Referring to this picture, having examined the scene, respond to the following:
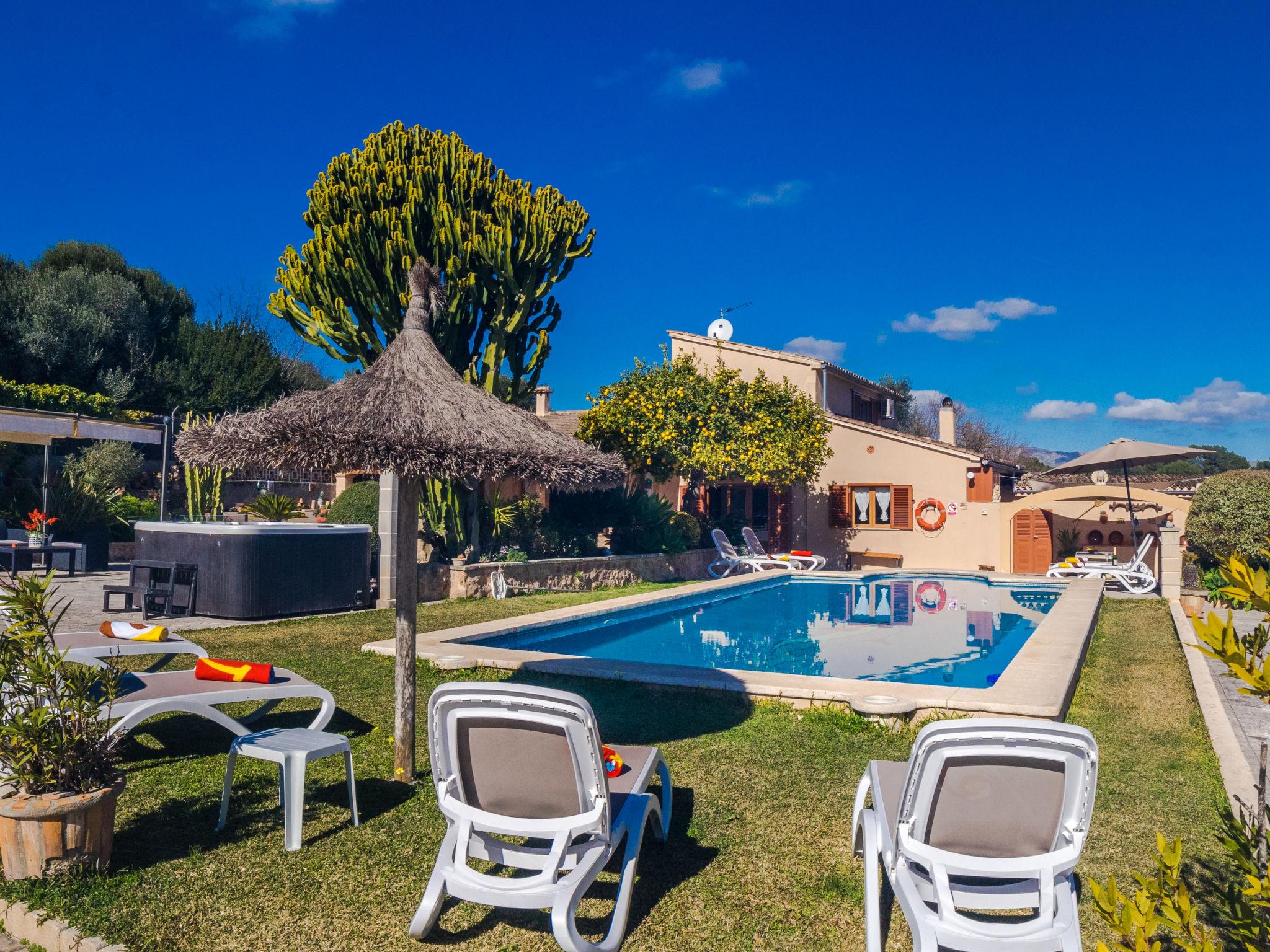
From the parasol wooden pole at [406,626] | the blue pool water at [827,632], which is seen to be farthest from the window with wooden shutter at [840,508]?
the parasol wooden pole at [406,626]

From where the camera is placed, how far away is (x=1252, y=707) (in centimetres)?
738

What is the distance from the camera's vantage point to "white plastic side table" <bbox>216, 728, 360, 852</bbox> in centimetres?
414

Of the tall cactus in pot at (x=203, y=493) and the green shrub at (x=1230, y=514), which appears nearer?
the green shrub at (x=1230, y=514)

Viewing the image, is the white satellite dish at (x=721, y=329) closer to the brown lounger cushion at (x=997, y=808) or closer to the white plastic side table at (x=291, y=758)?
the white plastic side table at (x=291, y=758)

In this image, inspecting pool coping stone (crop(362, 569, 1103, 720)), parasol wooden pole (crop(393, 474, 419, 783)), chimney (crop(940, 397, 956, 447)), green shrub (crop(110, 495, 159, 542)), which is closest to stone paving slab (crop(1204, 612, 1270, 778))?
pool coping stone (crop(362, 569, 1103, 720))

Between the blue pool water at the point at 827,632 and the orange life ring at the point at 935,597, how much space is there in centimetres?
5

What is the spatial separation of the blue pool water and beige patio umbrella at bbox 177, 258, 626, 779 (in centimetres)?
446

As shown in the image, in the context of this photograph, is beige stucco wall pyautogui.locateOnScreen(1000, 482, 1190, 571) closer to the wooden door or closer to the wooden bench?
the wooden door

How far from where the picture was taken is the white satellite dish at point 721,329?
1102 inches

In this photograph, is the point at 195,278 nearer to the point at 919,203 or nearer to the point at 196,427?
the point at 919,203

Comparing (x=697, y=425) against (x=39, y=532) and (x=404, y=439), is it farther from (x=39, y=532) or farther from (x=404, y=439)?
(x=404, y=439)

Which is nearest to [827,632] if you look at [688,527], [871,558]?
[688,527]

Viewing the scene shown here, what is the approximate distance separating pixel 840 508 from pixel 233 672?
20.0m

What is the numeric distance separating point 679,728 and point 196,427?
12.8 ft
